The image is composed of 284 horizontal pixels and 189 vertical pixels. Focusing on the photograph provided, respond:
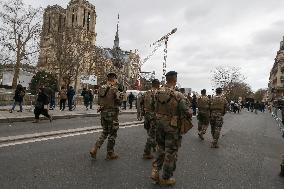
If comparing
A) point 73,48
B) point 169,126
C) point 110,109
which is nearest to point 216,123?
point 110,109

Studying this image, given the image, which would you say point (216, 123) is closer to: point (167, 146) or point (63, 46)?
point (167, 146)

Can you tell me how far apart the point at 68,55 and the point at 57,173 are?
44.1 m

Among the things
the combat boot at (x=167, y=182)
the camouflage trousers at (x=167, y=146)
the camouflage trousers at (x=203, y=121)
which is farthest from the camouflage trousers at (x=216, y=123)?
the combat boot at (x=167, y=182)

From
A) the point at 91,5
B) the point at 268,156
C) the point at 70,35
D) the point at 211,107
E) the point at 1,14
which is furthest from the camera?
the point at 91,5

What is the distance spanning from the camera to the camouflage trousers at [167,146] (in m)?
6.68

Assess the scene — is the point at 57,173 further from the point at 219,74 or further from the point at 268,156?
the point at 219,74

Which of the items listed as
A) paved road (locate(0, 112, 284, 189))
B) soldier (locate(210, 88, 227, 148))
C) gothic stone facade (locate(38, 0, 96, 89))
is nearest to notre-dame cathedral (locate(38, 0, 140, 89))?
gothic stone facade (locate(38, 0, 96, 89))

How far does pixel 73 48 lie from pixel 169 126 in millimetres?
49550

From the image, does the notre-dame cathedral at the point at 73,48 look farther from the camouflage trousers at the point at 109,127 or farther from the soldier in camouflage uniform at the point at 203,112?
the camouflage trousers at the point at 109,127

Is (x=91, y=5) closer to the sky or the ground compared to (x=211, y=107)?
closer to the sky

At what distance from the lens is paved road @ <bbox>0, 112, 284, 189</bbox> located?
21.5 feet

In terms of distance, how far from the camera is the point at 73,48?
55000 mm

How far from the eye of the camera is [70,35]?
53094mm

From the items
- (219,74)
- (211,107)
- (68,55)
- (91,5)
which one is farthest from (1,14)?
(219,74)
